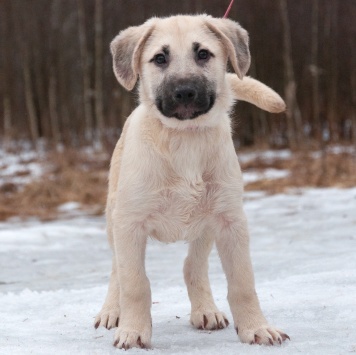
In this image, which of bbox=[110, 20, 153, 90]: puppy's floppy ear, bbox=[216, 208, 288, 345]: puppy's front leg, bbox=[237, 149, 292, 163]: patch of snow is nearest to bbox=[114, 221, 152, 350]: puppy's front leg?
bbox=[216, 208, 288, 345]: puppy's front leg

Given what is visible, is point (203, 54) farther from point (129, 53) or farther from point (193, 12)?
point (193, 12)

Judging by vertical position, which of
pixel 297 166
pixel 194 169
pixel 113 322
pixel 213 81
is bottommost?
pixel 297 166

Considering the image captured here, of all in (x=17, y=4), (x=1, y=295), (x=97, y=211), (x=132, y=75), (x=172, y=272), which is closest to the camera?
(x=132, y=75)

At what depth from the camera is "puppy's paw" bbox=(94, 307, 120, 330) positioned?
3.75m

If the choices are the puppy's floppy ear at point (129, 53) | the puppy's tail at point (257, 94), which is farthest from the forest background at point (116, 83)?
the puppy's floppy ear at point (129, 53)

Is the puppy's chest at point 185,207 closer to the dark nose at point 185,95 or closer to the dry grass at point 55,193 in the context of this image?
the dark nose at point 185,95

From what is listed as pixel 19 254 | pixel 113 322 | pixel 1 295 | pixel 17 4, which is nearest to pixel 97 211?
pixel 19 254

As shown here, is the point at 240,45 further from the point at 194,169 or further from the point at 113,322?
the point at 113,322

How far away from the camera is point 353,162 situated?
43.2 ft

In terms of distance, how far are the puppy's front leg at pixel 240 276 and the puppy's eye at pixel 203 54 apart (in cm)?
78

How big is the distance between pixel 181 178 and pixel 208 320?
2.79ft

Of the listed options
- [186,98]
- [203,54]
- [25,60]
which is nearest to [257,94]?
[203,54]

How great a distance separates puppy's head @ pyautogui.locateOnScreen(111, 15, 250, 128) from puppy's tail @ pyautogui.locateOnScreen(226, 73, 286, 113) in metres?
0.24

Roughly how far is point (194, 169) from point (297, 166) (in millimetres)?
10875
